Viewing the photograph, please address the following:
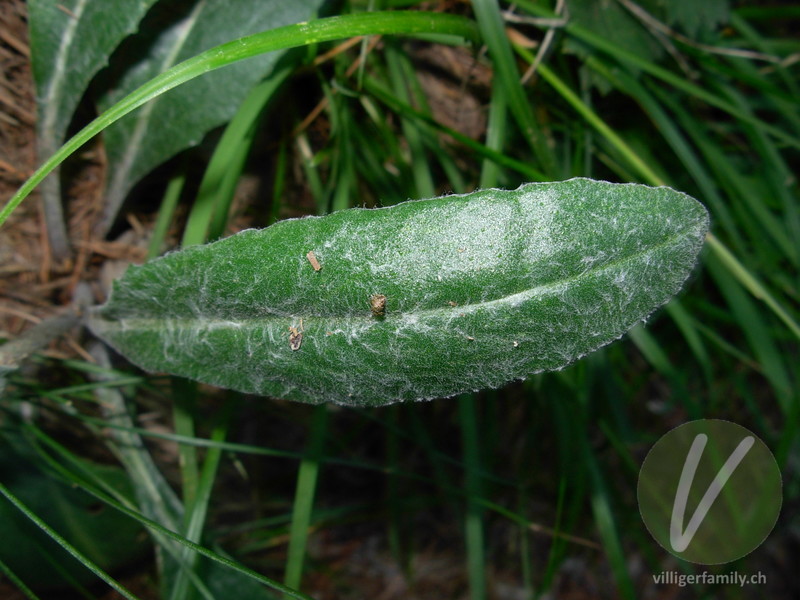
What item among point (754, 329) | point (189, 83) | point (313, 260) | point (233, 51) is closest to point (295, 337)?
point (313, 260)

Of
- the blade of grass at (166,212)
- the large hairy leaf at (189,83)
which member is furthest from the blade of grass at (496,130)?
the blade of grass at (166,212)

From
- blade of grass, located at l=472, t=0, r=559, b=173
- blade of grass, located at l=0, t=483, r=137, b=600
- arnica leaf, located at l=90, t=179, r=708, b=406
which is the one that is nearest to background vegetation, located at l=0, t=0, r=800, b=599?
blade of grass, located at l=472, t=0, r=559, b=173

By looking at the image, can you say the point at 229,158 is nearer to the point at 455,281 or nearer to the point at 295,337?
the point at 295,337

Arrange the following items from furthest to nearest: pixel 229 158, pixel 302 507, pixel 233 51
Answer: pixel 302 507, pixel 229 158, pixel 233 51

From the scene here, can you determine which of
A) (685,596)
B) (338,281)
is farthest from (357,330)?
(685,596)

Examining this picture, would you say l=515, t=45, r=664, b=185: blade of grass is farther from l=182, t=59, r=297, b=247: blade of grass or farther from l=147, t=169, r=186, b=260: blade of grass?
l=147, t=169, r=186, b=260: blade of grass
